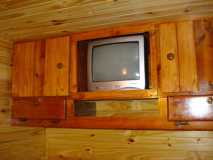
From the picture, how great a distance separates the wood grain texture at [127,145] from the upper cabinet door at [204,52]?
469 mm

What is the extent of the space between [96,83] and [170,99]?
54cm

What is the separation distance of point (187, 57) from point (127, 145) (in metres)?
0.88

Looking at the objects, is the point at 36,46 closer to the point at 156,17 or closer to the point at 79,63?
the point at 79,63

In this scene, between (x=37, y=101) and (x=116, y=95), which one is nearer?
(x=116, y=95)

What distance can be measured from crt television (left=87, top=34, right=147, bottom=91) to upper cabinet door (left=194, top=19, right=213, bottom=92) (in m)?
0.35

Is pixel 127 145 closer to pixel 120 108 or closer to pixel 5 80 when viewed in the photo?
pixel 120 108

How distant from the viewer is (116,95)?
5.43ft

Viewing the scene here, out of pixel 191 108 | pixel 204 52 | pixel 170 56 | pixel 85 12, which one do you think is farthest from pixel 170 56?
pixel 85 12

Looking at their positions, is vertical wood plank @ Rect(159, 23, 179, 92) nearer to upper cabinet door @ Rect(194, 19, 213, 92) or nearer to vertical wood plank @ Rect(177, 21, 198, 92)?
vertical wood plank @ Rect(177, 21, 198, 92)

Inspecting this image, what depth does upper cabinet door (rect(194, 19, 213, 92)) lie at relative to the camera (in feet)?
4.78

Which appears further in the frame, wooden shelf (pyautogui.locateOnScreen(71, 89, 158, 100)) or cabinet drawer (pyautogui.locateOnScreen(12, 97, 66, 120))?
cabinet drawer (pyautogui.locateOnScreen(12, 97, 66, 120))

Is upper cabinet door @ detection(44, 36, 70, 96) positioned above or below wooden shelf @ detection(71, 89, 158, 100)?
above

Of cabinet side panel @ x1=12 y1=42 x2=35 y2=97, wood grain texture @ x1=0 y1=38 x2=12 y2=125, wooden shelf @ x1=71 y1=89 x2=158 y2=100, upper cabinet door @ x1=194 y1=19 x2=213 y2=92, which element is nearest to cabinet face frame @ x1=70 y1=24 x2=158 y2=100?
wooden shelf @ x1=71 y1=89 x2=158 y2=100

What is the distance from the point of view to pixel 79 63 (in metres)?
1.83
